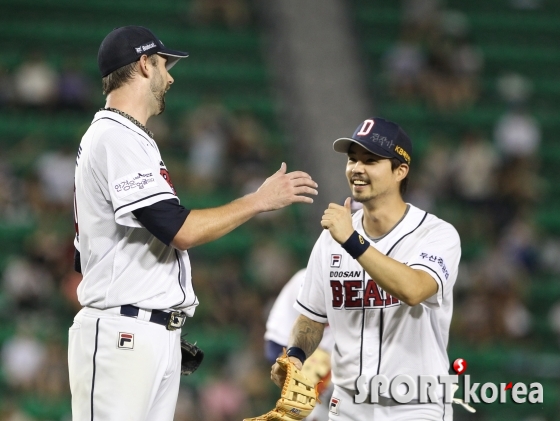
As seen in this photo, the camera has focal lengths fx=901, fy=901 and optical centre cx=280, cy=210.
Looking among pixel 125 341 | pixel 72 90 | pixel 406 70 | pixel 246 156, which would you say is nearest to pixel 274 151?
pixel 246 156

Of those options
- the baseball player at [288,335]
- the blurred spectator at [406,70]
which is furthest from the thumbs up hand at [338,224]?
the blurred spectator at [406,70]

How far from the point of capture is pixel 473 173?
1221 cm

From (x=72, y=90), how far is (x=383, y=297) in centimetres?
915

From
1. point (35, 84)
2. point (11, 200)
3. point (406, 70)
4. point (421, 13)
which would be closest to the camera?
point (11, 200)

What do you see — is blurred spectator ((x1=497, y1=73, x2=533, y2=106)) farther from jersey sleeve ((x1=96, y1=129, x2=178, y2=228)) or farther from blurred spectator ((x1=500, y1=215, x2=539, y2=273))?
→ jersey sleeve ((x1=96, y1=129, x2=178, y2=228))

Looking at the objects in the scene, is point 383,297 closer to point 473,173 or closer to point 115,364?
point 115,364

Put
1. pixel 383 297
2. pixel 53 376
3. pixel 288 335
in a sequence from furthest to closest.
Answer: pixel 53 376 → pixel 288 335 → pixel 383 297

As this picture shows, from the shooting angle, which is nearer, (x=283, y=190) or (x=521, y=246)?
(x=283, y=190)

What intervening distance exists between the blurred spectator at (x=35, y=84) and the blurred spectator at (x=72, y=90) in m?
0.13

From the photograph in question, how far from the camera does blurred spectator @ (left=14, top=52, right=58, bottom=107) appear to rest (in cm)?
1234

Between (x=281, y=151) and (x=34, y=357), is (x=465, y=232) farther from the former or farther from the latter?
(x=34, y=357)

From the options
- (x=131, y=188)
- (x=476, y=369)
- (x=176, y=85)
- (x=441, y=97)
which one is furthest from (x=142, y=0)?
(x=131, y=188)

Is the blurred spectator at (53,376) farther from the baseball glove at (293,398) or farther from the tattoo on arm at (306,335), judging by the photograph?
the baseball glove at (293,398)

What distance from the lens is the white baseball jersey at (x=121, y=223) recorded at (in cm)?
365
